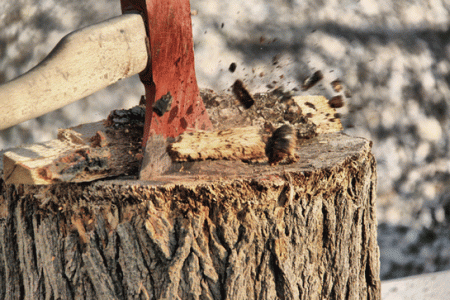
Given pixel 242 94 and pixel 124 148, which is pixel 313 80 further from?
pixel 124 148

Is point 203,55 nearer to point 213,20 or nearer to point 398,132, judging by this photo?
point 213,20

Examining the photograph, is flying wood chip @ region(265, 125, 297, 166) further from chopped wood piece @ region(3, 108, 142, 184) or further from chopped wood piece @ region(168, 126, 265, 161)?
chopped wood piece @ region(3, 108, 142, 184)

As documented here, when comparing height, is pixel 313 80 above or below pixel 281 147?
above

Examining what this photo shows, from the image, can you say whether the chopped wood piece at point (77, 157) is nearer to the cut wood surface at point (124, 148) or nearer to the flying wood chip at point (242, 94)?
the cut wood surface at point (124, 148)

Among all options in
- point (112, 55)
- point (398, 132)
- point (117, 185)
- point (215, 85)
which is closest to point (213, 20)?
point (215, 85)

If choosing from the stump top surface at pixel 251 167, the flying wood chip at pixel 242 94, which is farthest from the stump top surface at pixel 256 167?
the flying wood chip at pixel 242 94

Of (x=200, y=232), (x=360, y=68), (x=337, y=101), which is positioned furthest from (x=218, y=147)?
(x=360, y=68)

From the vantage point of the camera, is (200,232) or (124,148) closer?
(200,232)

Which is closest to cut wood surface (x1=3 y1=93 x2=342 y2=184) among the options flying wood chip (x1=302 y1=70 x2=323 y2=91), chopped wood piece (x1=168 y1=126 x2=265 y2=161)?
chopped wood piece (x1=168 y1=126 x2=265 y2=161)
